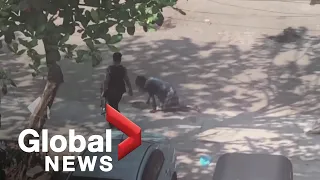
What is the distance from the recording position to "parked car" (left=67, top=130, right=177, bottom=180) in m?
4.48

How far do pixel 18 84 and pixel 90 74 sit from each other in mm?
857

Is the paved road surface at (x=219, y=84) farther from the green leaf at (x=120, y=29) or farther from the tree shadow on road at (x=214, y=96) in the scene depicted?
the green leaf at (x=120, y=29)

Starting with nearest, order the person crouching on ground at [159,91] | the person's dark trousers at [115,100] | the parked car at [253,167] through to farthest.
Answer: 1. the parked car at [253,167]
2. the person's dark trousers at [115,100]
3. the person crouching on ground at [159,91]

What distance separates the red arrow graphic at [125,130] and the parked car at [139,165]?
0.04m

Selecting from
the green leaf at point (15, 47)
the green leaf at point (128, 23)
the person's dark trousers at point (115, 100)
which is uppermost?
the green leaf at point (128, 23)

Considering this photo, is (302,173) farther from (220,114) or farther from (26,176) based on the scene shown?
(26,176)

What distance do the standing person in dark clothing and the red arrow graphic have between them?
0.10m

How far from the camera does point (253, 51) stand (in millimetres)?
7371

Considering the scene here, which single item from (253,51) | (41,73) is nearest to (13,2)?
(41,73)

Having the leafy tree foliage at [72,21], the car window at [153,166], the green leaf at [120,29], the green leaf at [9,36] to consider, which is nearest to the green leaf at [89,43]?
the leafy tree foliage at [72,21]

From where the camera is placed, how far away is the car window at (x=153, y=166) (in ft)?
14.8

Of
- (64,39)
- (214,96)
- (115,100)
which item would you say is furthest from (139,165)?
(214,96)

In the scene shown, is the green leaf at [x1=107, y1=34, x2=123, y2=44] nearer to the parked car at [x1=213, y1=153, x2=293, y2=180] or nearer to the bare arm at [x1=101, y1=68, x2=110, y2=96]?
the parked car at [x1=213, y1=153, x2=293, y2=180]

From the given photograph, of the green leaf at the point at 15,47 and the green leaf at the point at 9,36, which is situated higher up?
the green leaf at the point at 9,36
